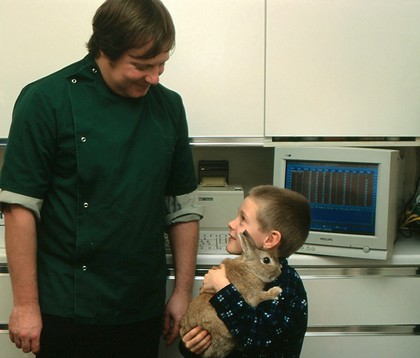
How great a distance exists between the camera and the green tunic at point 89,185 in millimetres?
1164

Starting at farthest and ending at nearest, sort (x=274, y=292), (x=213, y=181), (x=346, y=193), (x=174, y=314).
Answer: (x=213, y=181) → (x=346, y=193) → (x=174, y=314) → (x=274, y=292)

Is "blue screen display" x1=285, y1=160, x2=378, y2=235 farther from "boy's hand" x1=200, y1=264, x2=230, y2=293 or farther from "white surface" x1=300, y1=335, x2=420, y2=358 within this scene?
"boy's hand" x1=200, y1=264, x2=230, y2=293

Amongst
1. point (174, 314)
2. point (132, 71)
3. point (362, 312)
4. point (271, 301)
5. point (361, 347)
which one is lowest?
point (361, 347)

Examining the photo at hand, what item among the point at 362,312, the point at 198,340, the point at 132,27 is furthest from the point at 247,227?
the point at 362,312

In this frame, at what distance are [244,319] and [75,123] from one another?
609 mm

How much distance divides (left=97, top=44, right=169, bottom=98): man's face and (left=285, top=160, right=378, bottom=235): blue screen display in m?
0.65

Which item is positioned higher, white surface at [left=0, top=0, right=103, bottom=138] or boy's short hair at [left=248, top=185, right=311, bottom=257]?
white surface at [left=0, top=0, right=103, bottom=138]

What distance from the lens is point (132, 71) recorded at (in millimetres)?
1169

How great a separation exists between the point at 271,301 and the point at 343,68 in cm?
96

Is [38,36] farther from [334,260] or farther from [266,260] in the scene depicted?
[334,260]

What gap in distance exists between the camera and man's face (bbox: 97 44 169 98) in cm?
116

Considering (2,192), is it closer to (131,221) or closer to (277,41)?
(131,221)

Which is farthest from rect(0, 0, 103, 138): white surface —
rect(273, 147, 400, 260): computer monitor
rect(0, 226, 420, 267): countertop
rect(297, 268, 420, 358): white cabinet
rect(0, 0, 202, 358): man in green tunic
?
rect(297, 268, 420, 358): white cabinet

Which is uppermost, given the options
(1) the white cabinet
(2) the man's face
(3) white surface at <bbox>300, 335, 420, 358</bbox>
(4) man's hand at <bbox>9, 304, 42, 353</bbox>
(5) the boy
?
(2) the man's face
